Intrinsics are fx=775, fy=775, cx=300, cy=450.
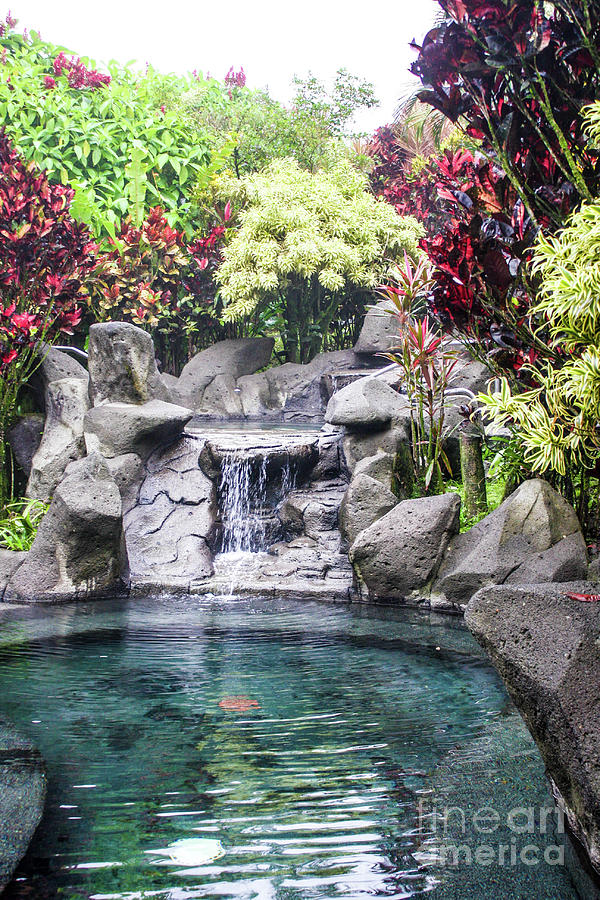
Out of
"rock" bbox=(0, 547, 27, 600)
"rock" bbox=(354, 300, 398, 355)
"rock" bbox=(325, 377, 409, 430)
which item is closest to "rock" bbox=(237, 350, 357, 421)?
"rock" bbox=(354, 300, 398, 355)

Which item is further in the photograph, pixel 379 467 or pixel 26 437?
pixel 26 437

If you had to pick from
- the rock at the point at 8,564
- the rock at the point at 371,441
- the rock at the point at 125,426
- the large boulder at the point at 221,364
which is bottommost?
the rock at the point at 8,564

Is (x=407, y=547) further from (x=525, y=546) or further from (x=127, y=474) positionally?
(x=127, y=474)

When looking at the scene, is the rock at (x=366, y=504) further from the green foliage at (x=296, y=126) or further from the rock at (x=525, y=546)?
the green foliage at (x=296, y=126)

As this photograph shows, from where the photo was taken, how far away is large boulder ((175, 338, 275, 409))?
15.3m

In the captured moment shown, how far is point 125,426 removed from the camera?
8.41m

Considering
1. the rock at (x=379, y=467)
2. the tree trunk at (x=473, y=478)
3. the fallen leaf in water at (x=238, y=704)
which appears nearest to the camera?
the fallen leaf in water at (x=238, y=704)

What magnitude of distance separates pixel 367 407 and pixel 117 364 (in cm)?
292

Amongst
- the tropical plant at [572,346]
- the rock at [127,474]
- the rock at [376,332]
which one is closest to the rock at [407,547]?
the tropical plant at [572,346]

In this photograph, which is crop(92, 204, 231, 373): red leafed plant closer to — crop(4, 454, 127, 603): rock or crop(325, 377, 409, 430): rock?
crop(325, 377, 409, 430): rock

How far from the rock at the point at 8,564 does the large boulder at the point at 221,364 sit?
817cm

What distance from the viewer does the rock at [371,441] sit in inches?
329

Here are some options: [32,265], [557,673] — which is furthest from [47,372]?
[557,673]

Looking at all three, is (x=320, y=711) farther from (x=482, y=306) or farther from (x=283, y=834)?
(x=482, y=306)
